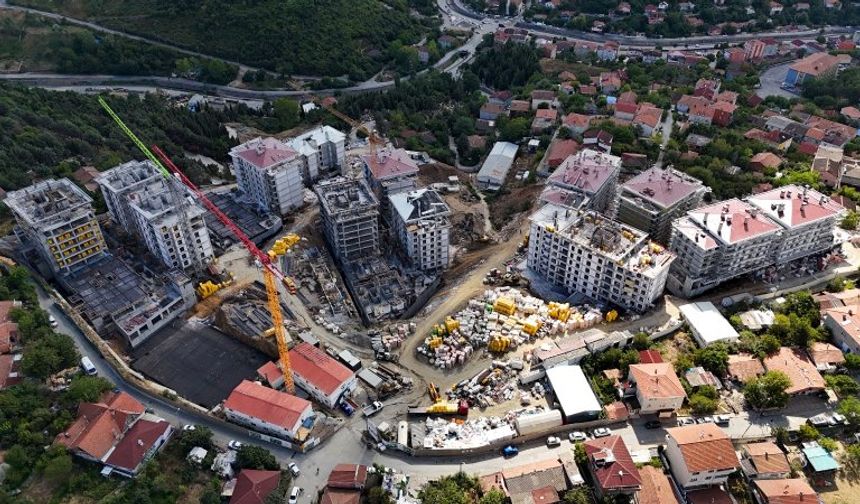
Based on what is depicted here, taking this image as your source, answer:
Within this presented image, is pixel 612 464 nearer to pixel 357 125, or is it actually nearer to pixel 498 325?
pixel 498 325

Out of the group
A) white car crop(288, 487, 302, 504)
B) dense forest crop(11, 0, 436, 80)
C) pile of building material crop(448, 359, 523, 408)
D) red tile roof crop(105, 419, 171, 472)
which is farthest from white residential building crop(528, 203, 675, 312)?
dense forest crop(11, 0, 436, 80)

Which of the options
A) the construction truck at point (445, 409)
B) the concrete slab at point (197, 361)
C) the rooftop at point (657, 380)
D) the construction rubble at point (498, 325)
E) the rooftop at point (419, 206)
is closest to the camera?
the rooftop at point (657, 380)

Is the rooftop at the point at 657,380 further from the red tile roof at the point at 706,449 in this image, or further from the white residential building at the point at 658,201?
the white residential building at the point at 658,201

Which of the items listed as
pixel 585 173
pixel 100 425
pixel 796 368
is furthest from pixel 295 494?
pixel 585 173

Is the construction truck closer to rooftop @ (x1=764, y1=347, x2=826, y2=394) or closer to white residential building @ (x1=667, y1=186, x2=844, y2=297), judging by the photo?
rooftop @ (x1=764, y1=347, x2=826, y2=394)

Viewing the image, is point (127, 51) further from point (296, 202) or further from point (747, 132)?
point (747, 132)

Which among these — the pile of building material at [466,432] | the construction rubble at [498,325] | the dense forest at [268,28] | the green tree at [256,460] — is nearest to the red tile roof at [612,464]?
the pile of building material at [466,432]
